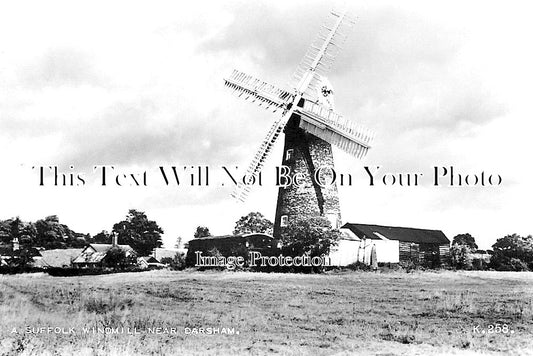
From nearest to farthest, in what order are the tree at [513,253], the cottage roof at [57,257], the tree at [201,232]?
the tree at [201,232] < the cottage roof at [57,257] < the tree at [513,253]

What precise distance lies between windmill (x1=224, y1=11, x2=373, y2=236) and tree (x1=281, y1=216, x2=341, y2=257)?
1.19ft

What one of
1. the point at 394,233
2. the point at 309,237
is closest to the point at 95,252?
the point at 309,237

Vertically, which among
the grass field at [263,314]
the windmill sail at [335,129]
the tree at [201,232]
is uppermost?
the windmill sail at [335,129]

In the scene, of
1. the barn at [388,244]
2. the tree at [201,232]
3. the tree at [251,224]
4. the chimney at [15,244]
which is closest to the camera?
the tree at [201,232]

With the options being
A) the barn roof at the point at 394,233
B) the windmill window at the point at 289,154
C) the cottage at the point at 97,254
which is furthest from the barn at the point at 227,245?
the barn roof at the point at 394,233

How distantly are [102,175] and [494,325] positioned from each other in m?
10.8

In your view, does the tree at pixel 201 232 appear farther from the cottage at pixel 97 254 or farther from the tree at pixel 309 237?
the tree at pixel 309 237

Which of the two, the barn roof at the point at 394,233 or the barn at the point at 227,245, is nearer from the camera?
the barn at the point at 227,245

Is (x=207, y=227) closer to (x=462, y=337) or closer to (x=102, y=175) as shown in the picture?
(x=102, y=175)

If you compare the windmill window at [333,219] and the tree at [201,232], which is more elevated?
the windmill window at [333,219]

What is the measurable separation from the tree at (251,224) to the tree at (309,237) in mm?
1034

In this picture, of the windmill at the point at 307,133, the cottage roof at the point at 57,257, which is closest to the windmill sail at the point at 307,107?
the windmill at the point at 307,133

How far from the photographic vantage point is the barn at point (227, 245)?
1650cm

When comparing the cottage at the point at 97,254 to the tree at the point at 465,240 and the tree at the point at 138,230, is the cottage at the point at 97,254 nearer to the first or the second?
the tree at the point at 138,230
